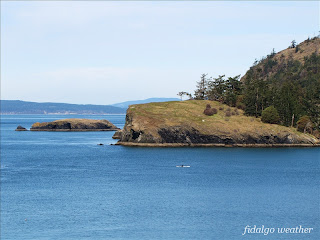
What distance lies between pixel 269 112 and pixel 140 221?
11296cm

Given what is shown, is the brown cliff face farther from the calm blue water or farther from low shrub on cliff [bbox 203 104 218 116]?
the calm blue water

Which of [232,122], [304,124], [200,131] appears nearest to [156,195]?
[200,131]

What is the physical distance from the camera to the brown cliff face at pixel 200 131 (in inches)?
6284

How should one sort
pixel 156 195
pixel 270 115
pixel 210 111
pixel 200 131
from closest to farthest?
1. pixel 156 195
2. pixel 200 131
3. pixel 270 115
4. pixel 210 111

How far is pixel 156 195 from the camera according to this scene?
79.7m

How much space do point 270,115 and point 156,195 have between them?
315 ft

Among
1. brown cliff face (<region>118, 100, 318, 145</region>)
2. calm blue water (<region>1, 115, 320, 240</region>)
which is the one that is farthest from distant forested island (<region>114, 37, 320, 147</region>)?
calm blue water (<region>1, 115, 320, 240</region>)

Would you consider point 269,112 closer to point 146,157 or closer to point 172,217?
point 146,157

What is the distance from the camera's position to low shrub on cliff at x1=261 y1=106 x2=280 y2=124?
167 m

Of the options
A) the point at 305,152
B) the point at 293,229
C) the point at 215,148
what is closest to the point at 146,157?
the point at 215,148

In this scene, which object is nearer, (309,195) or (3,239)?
(3,239)

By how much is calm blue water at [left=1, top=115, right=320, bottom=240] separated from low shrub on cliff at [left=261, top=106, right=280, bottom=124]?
30520mm

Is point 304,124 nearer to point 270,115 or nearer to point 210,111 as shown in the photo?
point 270,115

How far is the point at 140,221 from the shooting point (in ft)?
205
